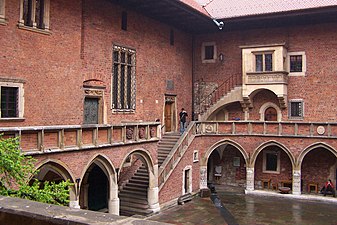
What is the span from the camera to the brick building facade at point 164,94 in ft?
50.0

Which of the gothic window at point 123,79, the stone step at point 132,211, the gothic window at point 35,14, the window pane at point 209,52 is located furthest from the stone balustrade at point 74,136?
the window pane at point 209,52

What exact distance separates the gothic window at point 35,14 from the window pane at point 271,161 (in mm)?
16987

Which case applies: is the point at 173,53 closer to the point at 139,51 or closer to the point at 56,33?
the point at 139,51

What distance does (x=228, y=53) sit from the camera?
92.6 ft

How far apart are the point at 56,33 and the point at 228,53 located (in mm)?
14843

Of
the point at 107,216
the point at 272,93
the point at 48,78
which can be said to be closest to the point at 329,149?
the point at 272,93

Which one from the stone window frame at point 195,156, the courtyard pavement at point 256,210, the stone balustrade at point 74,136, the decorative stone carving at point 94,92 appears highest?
the decorative stone carving at point 94,92

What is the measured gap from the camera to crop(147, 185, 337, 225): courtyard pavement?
17.9 m

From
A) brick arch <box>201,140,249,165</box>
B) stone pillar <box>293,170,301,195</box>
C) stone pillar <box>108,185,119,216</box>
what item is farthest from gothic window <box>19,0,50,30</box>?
stone pillar <box>293,170,301,195</box>

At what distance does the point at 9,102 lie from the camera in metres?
15.1

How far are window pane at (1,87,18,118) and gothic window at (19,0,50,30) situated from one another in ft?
8.92

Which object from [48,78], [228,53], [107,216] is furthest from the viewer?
[228,53]

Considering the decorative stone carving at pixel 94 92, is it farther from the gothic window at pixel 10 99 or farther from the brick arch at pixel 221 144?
the brick arch at pixel 221 144

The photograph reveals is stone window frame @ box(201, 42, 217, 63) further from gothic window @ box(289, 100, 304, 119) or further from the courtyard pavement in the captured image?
the courtyard pavement
